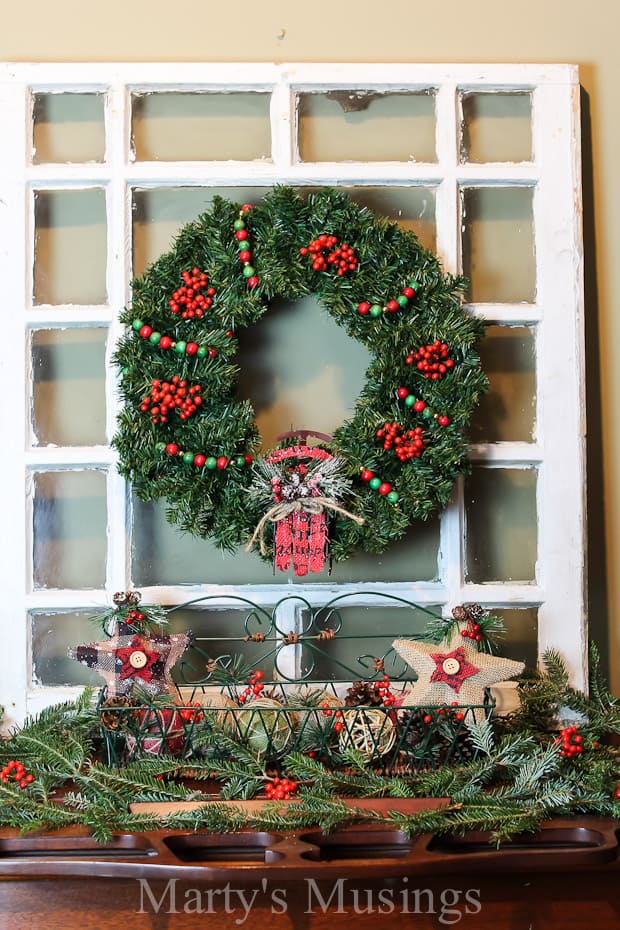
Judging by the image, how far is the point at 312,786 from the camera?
1170 mm

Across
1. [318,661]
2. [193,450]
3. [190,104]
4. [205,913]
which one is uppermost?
[190,104]

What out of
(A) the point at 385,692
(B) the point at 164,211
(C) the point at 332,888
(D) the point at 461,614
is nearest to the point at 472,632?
(D) the point at 461,614

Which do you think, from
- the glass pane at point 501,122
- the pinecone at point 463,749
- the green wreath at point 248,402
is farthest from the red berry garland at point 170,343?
the pinecone at point 463,749

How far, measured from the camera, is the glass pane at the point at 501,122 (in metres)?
1.44

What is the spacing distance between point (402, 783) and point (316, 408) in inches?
24.6

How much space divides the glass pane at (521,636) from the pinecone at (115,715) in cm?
62

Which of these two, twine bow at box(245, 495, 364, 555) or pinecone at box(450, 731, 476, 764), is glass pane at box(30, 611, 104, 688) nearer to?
twine bow at box(245, 495, 364, 555)

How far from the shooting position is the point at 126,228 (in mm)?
1404

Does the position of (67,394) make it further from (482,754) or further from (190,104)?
(482,754)

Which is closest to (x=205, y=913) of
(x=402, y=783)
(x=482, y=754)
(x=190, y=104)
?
(x=402, y=783)

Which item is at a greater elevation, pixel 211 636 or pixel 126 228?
pixel 126 228

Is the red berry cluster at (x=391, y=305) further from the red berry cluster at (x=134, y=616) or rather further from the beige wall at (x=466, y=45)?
A: the red berry cluster at (x=134, y=616)

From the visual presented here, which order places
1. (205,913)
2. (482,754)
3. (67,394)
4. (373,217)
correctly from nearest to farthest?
(205,913), (482,754), (373,217), (67,394)

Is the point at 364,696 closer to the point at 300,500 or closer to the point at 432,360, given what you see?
the point at 300,500
